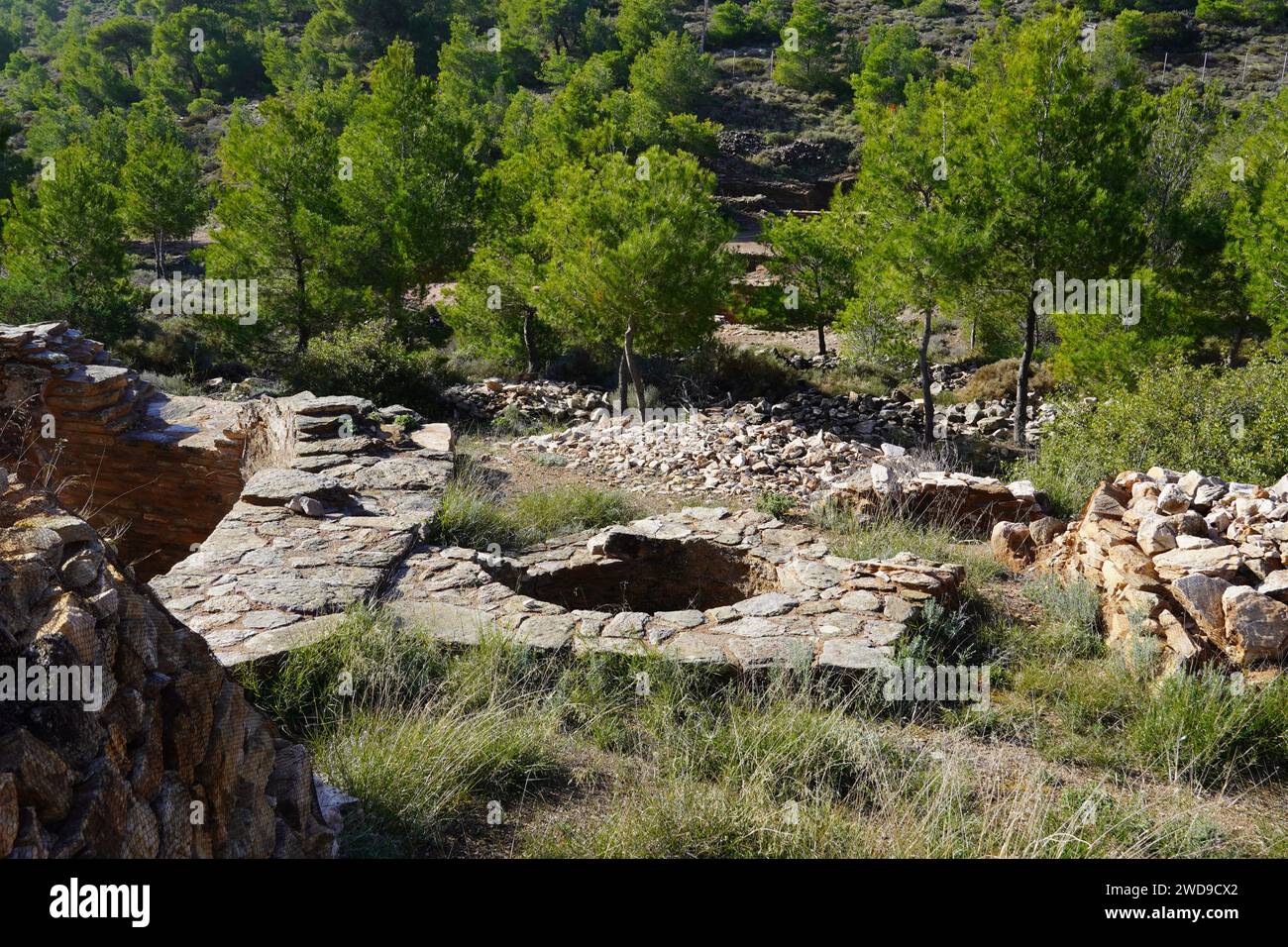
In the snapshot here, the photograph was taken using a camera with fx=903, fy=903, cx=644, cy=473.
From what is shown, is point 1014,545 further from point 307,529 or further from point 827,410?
point 827,410

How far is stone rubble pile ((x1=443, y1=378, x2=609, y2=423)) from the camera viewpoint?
17.6 metres

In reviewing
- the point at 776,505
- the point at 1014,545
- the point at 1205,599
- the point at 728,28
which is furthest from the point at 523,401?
the point at 728,28

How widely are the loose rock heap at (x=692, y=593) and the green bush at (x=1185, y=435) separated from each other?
4119mm

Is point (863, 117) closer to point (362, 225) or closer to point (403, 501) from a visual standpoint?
point (362, 225)

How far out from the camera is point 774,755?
430 cm

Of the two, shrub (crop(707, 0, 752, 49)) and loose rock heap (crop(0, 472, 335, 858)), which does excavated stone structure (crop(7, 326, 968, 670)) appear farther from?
shrub (crop(707, 0, 752, 49))

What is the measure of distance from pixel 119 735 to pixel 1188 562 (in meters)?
6.22

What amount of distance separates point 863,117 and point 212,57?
5706 cm

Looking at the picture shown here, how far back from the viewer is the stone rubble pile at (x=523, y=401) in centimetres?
1764

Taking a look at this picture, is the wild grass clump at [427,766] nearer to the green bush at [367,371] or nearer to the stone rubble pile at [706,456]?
the stone rubble pile at [706,456]

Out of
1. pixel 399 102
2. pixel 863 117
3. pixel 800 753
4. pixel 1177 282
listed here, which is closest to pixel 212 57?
pixel 399 102

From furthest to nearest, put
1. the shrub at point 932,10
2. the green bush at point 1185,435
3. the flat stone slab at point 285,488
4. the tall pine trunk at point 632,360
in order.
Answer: the shrub at point 932,10 → the tall pine trunk at point 632,360 → the green bush at point 1185,435 → the flat stone slab at point 285,488

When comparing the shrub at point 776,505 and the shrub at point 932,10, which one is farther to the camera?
the shrub at point 932,10

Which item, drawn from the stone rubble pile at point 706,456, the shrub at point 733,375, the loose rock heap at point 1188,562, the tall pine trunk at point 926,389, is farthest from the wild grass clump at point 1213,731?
the shrub at point 733,375
